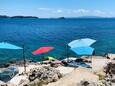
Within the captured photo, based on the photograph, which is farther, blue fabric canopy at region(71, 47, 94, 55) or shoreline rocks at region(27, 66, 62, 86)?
blue fabric canopy at region(71, 47, 94, 55)

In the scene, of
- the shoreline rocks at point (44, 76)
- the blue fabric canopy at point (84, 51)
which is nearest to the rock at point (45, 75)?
the shoreline rocks at point (44, 76)

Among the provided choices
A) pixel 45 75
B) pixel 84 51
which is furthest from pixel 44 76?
pixel 84 51

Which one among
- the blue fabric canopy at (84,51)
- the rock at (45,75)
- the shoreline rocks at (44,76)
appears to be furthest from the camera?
the blue fabric canopy at (84,51)

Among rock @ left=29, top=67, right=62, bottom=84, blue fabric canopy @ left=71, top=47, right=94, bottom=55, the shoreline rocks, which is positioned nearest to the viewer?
the shoreline rocks

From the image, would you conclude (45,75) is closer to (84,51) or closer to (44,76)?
(44,76)

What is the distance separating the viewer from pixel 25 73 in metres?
20.9

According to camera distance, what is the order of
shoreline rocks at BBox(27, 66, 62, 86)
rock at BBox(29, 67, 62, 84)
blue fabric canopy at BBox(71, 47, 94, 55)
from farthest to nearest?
blue fabric canopy at BBox(71, 47, 94, 55) < rock at BBox(29, 67, 62, 84) < shoreline rocks at BBox(27, 66, 62, 86)

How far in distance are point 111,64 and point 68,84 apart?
6.37m

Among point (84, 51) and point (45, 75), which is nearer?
point (45, 75)

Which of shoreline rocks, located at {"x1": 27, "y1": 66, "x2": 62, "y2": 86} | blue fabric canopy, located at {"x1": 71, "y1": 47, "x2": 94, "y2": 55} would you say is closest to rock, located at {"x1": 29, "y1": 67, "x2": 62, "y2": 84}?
shoreline rocks, located at {"x1": 27, "y1": 66, "x2": 62, "y2": 86}

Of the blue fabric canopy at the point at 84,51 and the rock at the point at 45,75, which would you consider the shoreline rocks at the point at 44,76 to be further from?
the blue fabric canopy at the point at 84,51

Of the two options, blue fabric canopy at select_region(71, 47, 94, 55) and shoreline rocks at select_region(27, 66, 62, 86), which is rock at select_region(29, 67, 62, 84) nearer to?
shoreline rocks at select_region(27, 66, 62, 86)

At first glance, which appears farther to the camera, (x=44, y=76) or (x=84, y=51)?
(x=84, y=51)

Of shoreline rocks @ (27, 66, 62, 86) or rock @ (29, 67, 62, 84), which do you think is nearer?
shoreline rocks @ (27, 66, 62, 86)
